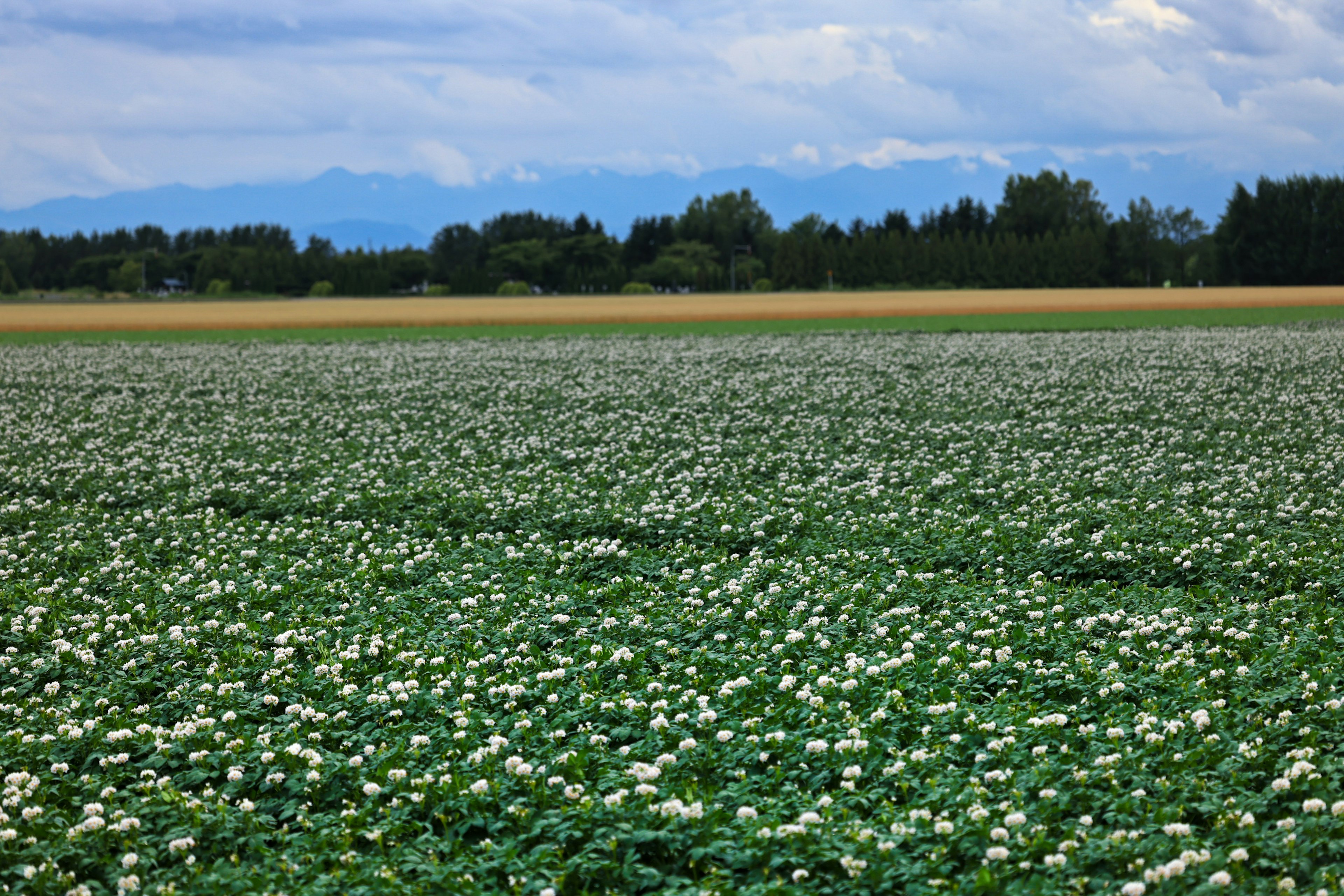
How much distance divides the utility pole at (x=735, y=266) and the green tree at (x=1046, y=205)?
37808 millimetres

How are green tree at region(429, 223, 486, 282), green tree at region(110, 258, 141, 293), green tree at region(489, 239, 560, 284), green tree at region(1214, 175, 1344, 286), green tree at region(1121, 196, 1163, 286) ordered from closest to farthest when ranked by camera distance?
green tree at region(1214, 175, 1344, 286) → green tree at region(1121, 196, 1163, 286) → green tree at region(489, 239, 560, 284) → green tree at region(110, 258, 141, 293) → green tree at region(429, 223, 486, 282)

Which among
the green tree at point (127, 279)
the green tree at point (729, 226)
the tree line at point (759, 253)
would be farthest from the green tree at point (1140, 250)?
the green tree at point (127, 279)

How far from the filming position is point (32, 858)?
5957 mm

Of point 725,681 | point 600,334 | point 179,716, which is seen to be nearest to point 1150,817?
point 725,681

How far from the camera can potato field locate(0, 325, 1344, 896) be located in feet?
18.6

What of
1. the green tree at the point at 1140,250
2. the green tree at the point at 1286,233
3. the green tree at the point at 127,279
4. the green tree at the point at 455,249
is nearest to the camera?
the green tree at the point at 1286,233

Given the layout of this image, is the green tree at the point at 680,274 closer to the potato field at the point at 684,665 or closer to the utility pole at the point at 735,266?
the utility pole at the point at 735,266

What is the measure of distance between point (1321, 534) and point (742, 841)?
926 cm

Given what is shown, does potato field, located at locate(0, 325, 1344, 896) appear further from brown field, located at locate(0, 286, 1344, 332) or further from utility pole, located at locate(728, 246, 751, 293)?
utility pole, located at locate(728, 246, 751, 293)

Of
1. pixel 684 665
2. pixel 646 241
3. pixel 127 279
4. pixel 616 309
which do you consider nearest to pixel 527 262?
pixel 646 241

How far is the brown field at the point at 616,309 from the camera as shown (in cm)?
6619

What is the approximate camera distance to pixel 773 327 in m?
58.4

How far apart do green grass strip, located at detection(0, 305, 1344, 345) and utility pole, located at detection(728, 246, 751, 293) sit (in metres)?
77.4

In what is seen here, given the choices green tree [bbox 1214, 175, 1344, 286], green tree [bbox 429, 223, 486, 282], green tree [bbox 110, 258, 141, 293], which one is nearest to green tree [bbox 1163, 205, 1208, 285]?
green tree [bbox 1214, 175, 1344, 286]
